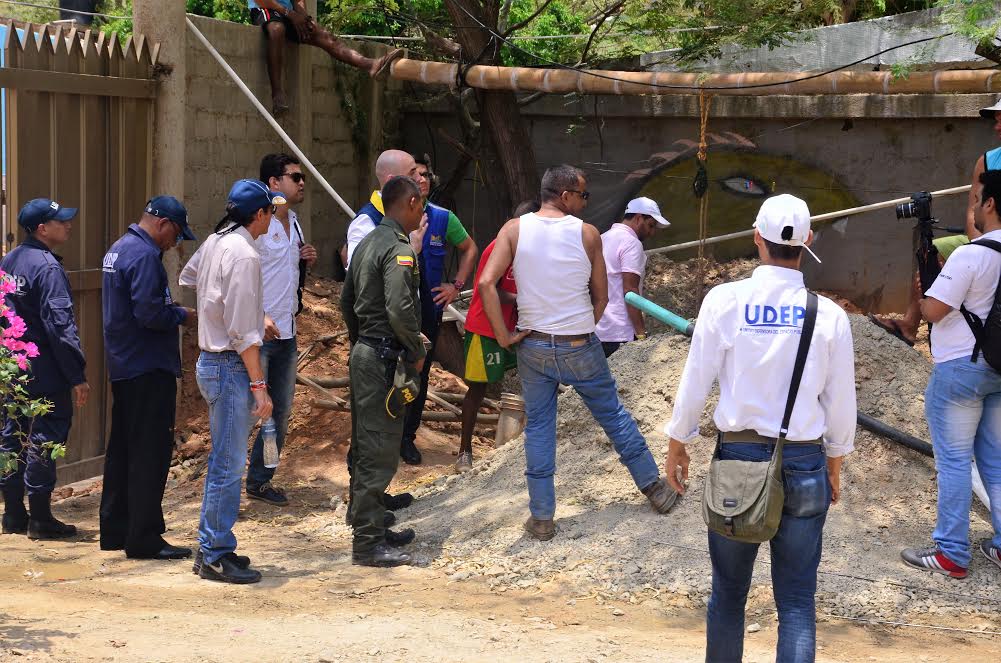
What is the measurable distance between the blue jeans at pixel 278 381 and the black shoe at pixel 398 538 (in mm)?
1122

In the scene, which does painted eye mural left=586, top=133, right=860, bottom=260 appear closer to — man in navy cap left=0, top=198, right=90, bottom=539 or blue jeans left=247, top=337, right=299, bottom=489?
blue jeans left=247, top=337, right=299, bottom=489

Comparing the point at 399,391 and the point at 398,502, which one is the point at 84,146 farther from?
the point at 399,391

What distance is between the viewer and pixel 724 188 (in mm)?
11125

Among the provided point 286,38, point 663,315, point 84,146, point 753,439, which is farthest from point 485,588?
point 286,38

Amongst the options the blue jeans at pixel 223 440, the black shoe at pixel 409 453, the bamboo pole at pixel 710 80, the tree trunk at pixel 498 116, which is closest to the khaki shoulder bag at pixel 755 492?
the blue jeans at pixel 223 440

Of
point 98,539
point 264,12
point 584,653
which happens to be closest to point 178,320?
point 98,539

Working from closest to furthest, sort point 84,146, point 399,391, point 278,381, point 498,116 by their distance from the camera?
point 399,391 → point 278,381 → point 84,146 → point 498,116

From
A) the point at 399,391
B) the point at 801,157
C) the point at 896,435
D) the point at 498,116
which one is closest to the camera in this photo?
the point at 399,391

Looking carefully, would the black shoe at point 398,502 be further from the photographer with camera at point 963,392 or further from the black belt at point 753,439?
the black belt at point 753,439

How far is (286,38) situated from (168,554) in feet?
16.5

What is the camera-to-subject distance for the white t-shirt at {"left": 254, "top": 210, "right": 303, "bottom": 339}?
6711mm

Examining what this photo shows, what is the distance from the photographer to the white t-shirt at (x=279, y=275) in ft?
22.0

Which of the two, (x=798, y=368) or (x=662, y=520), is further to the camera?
(x=662, y=520)

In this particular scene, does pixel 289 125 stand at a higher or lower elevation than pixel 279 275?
higher
